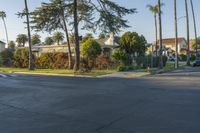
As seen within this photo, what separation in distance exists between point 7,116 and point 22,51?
36828mm

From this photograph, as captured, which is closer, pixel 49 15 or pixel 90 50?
pixel 49 15

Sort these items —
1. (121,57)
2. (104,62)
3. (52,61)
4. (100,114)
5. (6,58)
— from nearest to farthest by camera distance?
(100,114) < (121,57) < (104,62) < (52,61) < (6,58)

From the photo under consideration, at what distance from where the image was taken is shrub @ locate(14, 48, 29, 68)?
44844mm

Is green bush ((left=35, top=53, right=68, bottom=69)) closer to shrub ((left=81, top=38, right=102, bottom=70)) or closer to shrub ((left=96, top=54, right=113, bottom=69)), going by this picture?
shrub ((left=81, top=38, right=102, bottom=70))

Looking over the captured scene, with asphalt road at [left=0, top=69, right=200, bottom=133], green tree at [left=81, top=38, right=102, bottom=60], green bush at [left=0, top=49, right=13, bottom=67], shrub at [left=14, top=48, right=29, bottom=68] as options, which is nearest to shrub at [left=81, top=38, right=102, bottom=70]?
green tree at [left=81, top=38, right=102, bottom=60]

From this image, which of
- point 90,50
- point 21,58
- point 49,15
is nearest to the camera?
point 49,15

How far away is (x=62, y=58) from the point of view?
4119cm

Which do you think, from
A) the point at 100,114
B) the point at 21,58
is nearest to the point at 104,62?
the point at 21,58

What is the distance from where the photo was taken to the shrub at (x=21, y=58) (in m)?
44.8

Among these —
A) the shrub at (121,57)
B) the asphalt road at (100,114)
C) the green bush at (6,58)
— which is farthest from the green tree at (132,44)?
the asphalt road at (100,114)

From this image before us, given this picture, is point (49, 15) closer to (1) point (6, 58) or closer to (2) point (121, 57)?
(2) point (121, 57)

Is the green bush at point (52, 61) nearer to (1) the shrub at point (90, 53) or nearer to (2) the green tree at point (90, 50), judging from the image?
(1) the shrub at point (90, 53)

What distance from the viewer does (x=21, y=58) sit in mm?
45594

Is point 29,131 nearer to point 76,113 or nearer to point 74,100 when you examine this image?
point 76,113
